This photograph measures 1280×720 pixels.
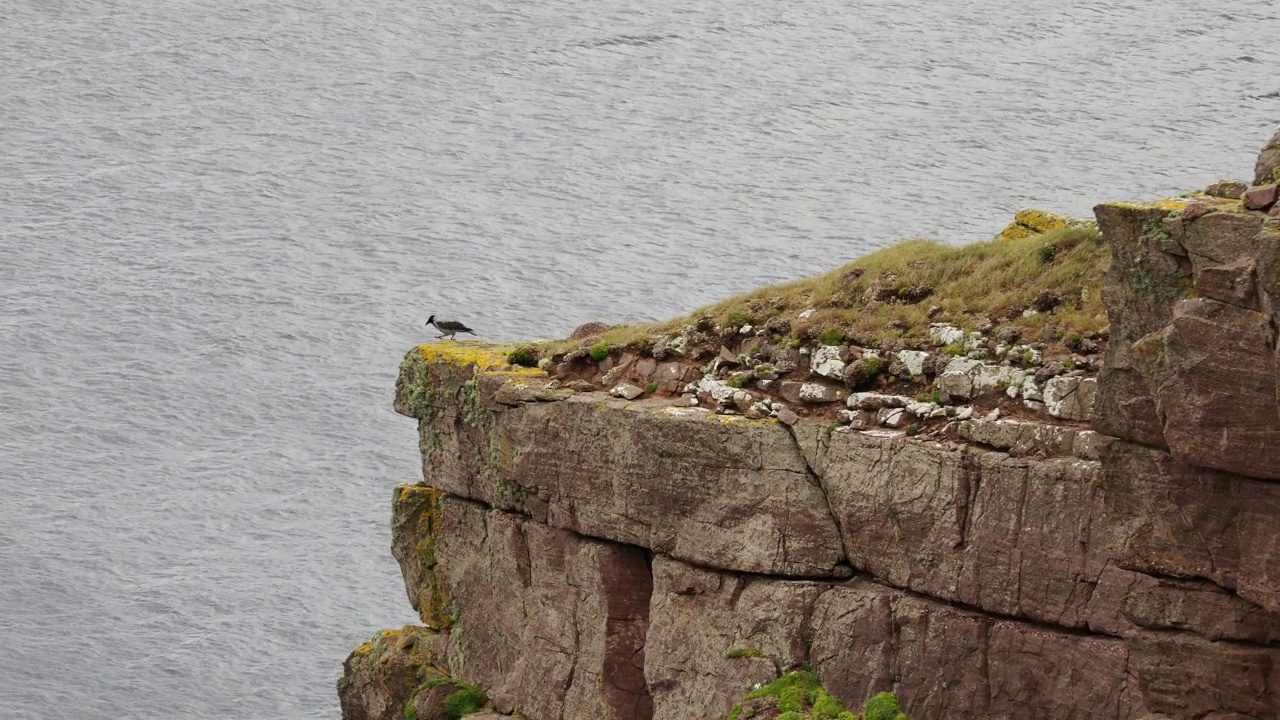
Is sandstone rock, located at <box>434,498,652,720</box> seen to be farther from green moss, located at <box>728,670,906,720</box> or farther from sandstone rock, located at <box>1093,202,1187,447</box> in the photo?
sandstone rock, located at <box>1093,202,1187,447</box>

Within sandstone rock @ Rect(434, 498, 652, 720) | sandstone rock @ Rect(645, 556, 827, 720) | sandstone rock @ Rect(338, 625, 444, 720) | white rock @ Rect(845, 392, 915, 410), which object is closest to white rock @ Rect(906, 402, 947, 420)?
white rock @ Rect(845, 392, 915, 410)

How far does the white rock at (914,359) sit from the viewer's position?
102 feet

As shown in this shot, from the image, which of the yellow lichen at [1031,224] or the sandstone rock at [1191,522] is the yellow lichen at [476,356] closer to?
the yellow lichen at [1031,224]

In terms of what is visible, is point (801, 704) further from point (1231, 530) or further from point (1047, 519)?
point (1231, 530)

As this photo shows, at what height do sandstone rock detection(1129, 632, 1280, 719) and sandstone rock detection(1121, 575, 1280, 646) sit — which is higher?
sandstone rock detection(1121, 575, 1280, 646)

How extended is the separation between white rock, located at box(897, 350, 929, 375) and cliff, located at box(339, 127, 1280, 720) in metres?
0.04

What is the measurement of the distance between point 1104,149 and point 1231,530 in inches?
2000

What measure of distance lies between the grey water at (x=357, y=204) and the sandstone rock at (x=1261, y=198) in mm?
44992

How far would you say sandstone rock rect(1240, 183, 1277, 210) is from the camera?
23062 millimetres

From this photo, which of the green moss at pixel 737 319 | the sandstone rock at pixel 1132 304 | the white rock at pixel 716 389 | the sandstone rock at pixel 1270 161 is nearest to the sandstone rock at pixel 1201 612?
the sandstone rock at pixel 1132 304

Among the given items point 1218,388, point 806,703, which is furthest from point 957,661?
point 1218,388

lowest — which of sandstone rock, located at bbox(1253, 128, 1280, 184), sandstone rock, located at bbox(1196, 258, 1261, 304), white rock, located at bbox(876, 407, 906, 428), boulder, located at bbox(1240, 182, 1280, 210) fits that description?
white rock, located at bbox(876, 407, 906, 428)

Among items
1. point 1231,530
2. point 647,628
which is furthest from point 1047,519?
point 647,628

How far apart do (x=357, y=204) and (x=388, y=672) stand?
43021 millimetres
